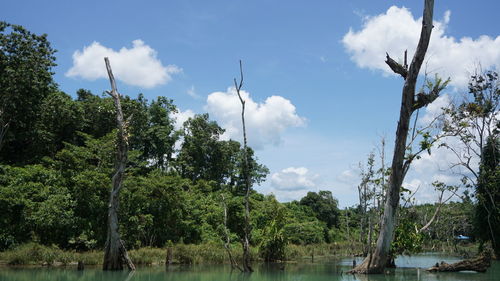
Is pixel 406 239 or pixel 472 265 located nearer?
pixel 472 265

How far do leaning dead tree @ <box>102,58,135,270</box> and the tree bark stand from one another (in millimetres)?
10580

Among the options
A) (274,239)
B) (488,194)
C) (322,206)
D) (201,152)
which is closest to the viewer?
(274,239)

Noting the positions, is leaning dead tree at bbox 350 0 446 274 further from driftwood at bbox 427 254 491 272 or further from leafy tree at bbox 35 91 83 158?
leafy tree at bbox 35 91 83 158

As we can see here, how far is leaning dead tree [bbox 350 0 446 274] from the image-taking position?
1532 cm

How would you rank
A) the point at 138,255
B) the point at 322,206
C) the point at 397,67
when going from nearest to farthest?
the point at 397,67
the point at 138,255
the point at 322,206

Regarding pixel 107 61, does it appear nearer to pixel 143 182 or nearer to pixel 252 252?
pixel 143 182

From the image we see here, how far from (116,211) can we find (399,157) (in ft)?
41.0

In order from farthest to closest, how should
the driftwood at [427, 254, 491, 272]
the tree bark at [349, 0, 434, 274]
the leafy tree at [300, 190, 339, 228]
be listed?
1. the leafy tree at [300, 190, 339, 228]
2. the driftwood at [427, 254, 491, 272]
3. the tree bark at [349, 0, 434, 274]

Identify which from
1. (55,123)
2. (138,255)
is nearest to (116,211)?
(138,255)

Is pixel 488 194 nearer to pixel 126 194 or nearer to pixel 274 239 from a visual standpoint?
pixel 274 239

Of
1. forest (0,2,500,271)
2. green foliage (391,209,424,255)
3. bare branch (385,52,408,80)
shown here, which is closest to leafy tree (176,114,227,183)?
forest (0,2,500,271)

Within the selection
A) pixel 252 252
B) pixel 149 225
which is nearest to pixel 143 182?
pixel 149 225

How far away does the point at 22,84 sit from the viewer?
25.7 metres

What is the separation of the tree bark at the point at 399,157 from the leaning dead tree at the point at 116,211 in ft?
34.7
